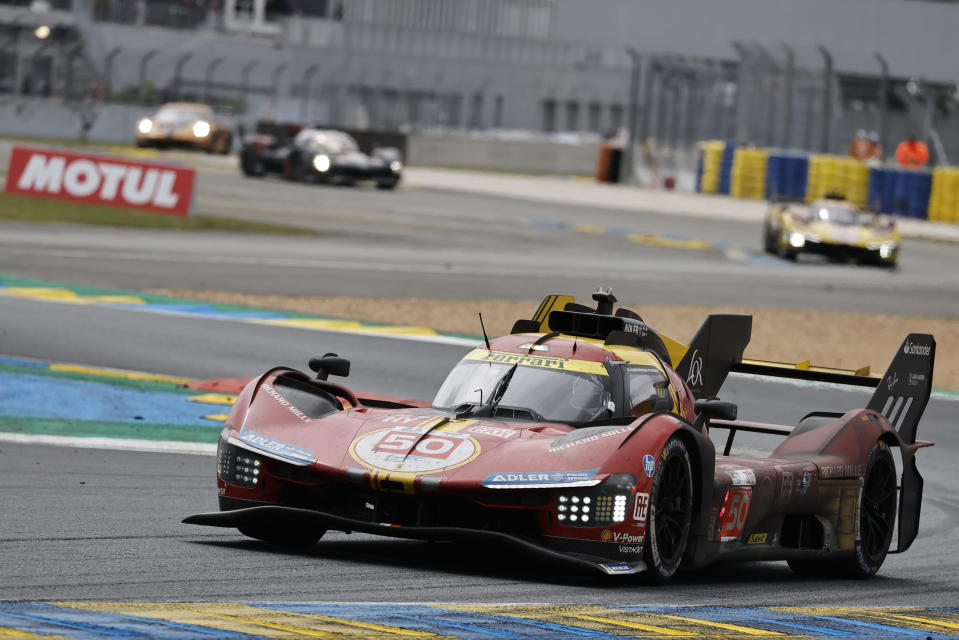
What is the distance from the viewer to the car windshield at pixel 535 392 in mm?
8422

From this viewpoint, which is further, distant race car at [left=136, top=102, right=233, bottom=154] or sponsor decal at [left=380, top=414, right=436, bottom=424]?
distant race car at [left=136, top=102, right=233, bottom=154]

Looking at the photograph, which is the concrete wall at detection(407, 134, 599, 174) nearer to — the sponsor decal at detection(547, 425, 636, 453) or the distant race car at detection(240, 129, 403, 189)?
the distant race car at detection(240, 129, 403, 189)

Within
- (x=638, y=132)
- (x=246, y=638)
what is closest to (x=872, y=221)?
(x=638, y=132)

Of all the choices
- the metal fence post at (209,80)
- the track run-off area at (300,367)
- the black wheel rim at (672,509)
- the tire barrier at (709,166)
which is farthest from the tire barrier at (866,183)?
the black wheel rim at (672,509)

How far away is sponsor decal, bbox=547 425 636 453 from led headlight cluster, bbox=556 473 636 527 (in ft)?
0.83

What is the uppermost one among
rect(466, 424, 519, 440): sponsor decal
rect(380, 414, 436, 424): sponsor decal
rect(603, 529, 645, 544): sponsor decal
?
rect(466, 424, 519, 440): sponsor decal

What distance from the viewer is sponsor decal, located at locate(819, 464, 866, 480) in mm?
9234

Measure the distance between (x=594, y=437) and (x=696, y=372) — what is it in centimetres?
256

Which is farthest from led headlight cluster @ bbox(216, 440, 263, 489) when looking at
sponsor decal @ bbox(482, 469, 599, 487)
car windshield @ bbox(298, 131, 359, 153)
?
car windshield @ bbox(298, 131, 359, 153)

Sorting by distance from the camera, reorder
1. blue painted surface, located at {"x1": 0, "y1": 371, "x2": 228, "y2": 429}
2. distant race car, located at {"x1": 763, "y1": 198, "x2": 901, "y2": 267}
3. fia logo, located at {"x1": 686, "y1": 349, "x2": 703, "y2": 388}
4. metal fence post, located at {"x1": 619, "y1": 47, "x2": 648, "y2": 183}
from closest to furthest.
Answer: fia logo, located at {"x1": 686, "y1": 349, "x2": 703, "y2": 388}
blue painted surface, located at {"x1": 0, "y1": 371, "x2": 228, "y2": 429}
distant race car, located at {"x1": 763, "y1": 198, "x2": 901, "y2": 267}
metal fence post, located at {"x1": 619, "y1": 47, "x2": 648, "y2": 183}

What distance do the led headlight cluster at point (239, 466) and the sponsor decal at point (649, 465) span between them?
5.85 ft

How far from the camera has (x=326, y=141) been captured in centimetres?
4600

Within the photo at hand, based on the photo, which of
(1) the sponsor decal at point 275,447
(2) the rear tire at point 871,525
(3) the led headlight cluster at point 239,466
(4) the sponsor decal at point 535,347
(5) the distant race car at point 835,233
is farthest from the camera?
(5) the distant race car at point 835,233

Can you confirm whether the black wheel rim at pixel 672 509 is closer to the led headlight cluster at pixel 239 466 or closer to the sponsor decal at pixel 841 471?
the sponsor decal at pixel 841 471
